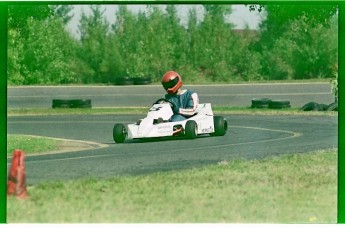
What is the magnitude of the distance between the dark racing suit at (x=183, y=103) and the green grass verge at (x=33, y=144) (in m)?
2.17

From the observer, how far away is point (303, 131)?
17.0 m

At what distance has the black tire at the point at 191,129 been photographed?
15.4 meters

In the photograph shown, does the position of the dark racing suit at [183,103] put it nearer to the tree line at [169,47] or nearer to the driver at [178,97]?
the driver at [178,97]

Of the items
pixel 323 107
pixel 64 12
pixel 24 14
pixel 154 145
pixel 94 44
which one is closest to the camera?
pixel 64 12

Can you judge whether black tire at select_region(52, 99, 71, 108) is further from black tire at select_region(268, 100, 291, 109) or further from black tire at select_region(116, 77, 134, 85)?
black tire at select_region(268, 100, 291, 109)

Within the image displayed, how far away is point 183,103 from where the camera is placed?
1532cm

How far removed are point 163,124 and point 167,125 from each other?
0.10 meters

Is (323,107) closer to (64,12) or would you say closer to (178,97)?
(178,97)

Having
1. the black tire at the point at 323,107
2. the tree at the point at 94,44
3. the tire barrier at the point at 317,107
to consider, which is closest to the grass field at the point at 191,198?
the tree at the point at 94,44

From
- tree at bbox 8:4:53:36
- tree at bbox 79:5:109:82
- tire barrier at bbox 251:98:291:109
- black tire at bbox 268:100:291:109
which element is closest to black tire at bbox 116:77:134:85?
tree at bbox 79:5:109:82

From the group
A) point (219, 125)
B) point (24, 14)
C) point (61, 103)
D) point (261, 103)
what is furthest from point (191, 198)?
point (261, 103)

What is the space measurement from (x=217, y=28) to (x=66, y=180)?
4292mm
